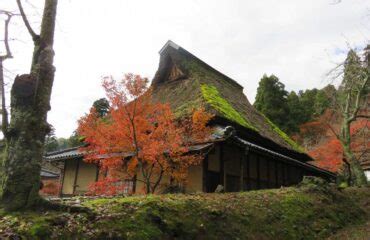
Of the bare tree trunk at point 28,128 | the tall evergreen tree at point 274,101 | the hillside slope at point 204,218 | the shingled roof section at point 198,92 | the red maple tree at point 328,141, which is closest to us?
the hillside slope at point 204,218

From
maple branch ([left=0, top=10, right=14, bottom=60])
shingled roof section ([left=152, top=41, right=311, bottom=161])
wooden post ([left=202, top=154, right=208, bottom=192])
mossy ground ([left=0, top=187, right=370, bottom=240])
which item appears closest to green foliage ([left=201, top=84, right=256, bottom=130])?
shingled roof section ([left=152, top=41, right=311, bottom=161])

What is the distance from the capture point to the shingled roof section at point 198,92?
1562cm

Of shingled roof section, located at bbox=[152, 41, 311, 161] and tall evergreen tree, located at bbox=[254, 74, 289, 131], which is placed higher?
tall evergreen tree, located at bbox=[254, 74, 289, 131]

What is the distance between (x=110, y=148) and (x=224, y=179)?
15.2 ft

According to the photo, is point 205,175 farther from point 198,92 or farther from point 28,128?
point 28,128

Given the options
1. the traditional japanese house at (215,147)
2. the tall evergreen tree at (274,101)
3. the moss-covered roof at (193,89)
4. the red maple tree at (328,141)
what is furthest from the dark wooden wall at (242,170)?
the tall evergreen tree at (274,101)

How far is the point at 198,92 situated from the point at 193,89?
2.47 ft

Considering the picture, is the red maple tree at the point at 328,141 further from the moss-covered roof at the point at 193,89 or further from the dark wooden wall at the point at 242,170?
the moss-covered roof at the point at 193,89

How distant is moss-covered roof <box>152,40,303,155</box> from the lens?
619 inches

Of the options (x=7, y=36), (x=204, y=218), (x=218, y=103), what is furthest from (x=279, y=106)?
(x=7, y=36)

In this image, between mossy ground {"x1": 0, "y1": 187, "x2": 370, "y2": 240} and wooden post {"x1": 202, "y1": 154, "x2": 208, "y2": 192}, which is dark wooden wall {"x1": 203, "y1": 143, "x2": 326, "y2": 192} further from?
mossy ground {"x1": 0, "y1": 187, "x2": 370, "y2": 240}

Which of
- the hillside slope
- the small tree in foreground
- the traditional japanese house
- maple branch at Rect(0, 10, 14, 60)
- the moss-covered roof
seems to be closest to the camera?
the hillside slope

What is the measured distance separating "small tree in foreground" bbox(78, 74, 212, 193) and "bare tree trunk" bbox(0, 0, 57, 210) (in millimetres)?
5408

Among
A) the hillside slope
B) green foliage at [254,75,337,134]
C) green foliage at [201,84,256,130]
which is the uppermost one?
green foliage at [254,75,337,134]
